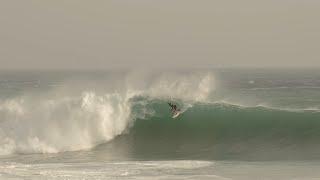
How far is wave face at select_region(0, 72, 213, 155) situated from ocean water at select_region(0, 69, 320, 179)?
43mm

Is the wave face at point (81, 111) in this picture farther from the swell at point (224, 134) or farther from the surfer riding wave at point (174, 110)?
the surfer riding wave at point (174, 110)

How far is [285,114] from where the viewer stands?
25.7 m

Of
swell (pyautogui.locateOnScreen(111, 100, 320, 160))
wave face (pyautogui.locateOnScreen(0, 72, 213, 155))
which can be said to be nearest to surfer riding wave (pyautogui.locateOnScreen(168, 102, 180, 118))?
swell (pyautogui.locateOnScreen(111, 100, 320, 160))

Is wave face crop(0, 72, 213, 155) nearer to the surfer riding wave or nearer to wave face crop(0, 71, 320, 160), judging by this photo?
wave face crop(0, 71, 320, 160)

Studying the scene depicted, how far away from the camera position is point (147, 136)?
74.9 feet

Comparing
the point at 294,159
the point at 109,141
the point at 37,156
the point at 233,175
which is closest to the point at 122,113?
the point at 109,141

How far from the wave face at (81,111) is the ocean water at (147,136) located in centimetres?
4

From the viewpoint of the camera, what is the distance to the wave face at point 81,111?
827 inches

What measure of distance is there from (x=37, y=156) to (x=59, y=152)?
1140 millimetres

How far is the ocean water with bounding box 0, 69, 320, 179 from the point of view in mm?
15297

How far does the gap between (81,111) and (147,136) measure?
11.0ft

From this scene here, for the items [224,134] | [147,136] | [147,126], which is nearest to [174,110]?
[147,136]

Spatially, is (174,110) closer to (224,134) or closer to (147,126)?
(224,134)

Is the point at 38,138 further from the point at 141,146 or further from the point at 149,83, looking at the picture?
the point at 149,83
